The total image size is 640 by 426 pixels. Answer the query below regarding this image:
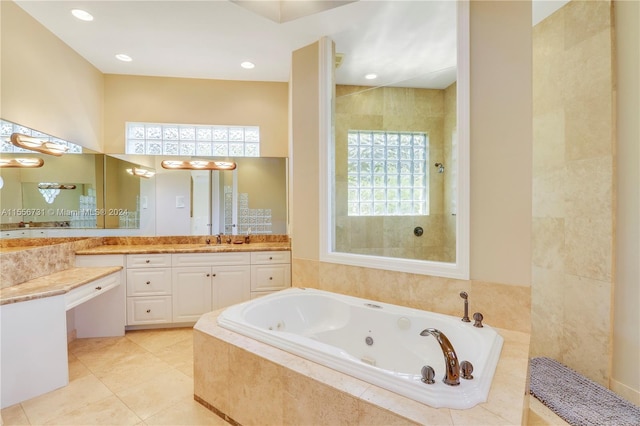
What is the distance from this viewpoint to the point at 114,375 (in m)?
2.09

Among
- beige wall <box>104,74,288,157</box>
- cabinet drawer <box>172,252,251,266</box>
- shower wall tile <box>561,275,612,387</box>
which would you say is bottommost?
shower wall tile <box>561,275,612,387</box>

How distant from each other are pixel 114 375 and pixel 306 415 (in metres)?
1.75

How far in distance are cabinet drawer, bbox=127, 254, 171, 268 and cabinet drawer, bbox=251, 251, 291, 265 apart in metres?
0.87

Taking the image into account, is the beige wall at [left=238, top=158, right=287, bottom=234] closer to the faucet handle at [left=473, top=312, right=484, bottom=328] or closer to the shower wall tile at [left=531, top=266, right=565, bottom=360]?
the faucet handle at [left=473, top=312, right=484, bottom=328]

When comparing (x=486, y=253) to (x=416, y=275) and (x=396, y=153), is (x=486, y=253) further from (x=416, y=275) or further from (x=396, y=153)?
(x=396, y=153)

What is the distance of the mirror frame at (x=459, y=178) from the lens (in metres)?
1.85

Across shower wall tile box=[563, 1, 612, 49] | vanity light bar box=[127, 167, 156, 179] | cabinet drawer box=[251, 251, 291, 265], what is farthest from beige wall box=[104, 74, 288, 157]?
shower wall tile box=[563, 1, 612, 49]

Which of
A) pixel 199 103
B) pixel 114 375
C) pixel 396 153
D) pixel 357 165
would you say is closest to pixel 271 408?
pixel 114 375

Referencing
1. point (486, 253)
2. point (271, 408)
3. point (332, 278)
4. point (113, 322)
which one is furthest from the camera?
point (113, 322)

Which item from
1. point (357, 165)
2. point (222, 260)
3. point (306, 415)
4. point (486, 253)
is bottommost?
point (306, 415)

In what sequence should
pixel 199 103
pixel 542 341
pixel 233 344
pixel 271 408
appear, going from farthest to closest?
pixel 199 103 → pixel 542 341 → pixel 233 344 → pixel 271 408

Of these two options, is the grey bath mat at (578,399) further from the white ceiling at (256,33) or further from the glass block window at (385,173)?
the white ceiling at (256,33)

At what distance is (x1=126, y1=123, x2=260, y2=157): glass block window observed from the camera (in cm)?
330

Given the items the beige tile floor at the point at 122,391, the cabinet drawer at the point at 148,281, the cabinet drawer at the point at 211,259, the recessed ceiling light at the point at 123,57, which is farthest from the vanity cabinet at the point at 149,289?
the recessed ceiling light at the point at 123,57
